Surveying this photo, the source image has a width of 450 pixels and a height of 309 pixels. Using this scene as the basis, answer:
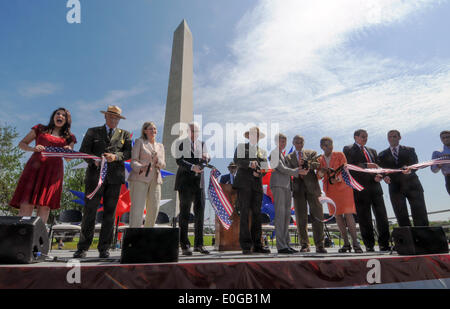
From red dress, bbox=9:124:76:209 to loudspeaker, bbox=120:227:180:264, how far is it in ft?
5.71

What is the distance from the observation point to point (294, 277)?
262 centimetres

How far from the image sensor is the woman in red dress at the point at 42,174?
11.9 ft

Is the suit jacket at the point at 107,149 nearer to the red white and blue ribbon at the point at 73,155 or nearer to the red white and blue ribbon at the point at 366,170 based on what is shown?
the red white and blue ribbon at the point at 73,155

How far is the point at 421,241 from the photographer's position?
136 inches

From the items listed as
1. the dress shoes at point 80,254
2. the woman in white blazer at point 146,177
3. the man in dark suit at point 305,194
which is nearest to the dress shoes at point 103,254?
the dress shoes at point 80,254

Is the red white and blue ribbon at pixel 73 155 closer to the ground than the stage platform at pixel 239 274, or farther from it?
farther from it

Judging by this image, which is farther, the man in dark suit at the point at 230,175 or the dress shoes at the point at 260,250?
the man in dark suit at the point at 230,175

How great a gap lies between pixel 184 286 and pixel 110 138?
2529 millimetres

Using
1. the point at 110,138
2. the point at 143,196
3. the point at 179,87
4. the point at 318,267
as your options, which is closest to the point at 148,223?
the point at 143,196

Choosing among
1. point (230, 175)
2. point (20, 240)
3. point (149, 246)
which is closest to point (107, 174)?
point (20, 240)

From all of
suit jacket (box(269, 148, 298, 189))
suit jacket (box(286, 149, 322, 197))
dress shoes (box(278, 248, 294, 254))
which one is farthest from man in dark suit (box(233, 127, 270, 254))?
suit jacket (box(286, 149, 322, 197))

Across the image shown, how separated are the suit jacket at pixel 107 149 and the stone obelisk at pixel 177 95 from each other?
16.3 meters

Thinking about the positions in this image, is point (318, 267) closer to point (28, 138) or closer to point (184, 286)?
point (184, 286)
